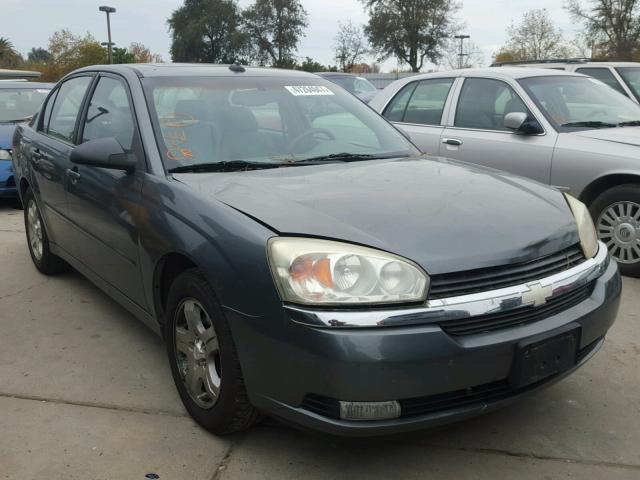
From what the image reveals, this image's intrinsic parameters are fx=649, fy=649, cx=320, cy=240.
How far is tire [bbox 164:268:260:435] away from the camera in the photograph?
2490mm

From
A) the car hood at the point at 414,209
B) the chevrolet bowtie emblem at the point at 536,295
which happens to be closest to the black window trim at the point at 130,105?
the car hood at the point at 414,209

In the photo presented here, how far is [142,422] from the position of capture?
2.91m

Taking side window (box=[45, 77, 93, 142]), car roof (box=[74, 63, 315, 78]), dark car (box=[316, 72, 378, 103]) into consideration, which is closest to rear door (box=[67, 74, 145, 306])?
car roof (box=[74, 63, 315, 78])

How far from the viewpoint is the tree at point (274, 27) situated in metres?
62.2

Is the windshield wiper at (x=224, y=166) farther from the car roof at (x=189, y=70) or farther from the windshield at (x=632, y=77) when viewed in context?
the windshield at (x=632, y=77)

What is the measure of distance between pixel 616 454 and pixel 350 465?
1.08 metres

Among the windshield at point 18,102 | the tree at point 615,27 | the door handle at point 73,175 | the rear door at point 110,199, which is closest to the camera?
the rear door at point 110,199

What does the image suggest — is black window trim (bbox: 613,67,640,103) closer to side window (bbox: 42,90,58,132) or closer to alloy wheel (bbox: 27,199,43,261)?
side window (bbox: 42,90,58,132)

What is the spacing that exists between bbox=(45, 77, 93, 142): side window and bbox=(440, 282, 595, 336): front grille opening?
298cm

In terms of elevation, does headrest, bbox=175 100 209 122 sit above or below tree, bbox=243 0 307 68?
below

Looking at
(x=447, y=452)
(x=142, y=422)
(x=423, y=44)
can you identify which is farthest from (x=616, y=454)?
(x=423, y=44)

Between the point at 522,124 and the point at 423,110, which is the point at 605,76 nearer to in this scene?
the point at 423,110

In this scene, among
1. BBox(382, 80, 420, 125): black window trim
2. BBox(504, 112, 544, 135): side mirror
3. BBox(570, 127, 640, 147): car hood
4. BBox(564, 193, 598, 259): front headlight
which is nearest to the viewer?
BBox(564, 193, 598, 259): front headlight

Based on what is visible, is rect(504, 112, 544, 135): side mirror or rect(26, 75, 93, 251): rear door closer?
rect(26, 75, 93, 251): rear door
